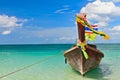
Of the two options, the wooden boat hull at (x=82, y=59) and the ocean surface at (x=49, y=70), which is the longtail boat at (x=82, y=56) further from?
the ocean surface at (x=49, y=70)

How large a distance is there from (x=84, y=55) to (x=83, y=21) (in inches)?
52.9

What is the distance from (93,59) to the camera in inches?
433

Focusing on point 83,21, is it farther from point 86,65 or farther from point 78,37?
point 86,65

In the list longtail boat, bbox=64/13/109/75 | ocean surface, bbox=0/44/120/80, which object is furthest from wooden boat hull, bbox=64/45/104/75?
ocean surface, bbox=0/44/120/80

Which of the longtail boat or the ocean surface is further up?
the longtail boat

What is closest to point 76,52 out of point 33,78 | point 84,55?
point 84,55

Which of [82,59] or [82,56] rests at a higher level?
[82,56]

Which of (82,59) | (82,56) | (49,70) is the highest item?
(82,56)

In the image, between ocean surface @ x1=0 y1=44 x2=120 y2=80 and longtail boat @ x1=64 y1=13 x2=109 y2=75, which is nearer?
longtail boat @ x1=64 y1=13 x2=109 y2=75

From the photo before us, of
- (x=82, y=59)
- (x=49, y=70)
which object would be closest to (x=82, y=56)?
(x=82, y=59)

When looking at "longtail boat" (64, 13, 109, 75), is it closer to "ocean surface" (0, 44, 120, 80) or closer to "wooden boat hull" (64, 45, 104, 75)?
"wooden boat hull" (64, 45, 104, 75)

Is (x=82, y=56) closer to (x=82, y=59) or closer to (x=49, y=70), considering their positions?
(x=82, y=59)

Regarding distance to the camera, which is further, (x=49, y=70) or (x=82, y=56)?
(x=49, y=70)

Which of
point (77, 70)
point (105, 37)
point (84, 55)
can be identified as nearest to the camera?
point (105, 37)
